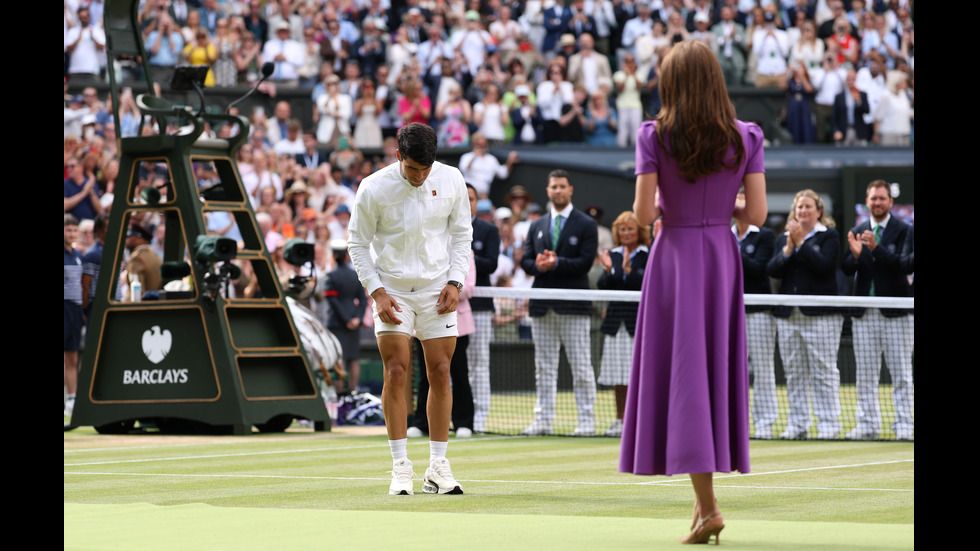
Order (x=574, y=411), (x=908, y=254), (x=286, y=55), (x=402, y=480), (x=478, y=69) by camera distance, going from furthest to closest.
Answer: (x=478, y=69) < (x=286, y=55) < (x=574, y=411) < (x=908, y=254) < (x=402, y=480)

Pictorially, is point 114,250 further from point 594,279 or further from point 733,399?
point 733,399

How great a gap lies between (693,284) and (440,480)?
2.72 metres

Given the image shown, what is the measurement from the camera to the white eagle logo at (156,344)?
13.2 metres

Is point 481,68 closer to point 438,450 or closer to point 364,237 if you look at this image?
point 364,237

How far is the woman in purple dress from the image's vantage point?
19.8 feet

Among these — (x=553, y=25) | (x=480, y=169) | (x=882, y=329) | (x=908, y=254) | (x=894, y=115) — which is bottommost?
(x=882, y=329)

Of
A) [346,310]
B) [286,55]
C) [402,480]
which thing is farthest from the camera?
[286,55]

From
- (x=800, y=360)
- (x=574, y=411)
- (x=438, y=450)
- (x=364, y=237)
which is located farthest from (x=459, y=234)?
(x=574, y=411)

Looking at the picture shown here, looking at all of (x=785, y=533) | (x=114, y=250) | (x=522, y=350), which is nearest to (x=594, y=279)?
(x=522, y=350)

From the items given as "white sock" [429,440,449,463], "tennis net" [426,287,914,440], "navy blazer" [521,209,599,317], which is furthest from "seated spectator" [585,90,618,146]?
"white sock" [429,440,449,463]

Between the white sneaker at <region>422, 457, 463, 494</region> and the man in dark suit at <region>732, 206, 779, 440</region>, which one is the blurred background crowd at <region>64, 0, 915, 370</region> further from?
the white sneaker at <region>422, 457, 463, 494</region>

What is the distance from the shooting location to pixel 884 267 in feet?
43.3

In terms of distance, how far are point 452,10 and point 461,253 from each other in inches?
748

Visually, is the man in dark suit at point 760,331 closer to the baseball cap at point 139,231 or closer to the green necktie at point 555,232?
the green necktie at point 555,232
